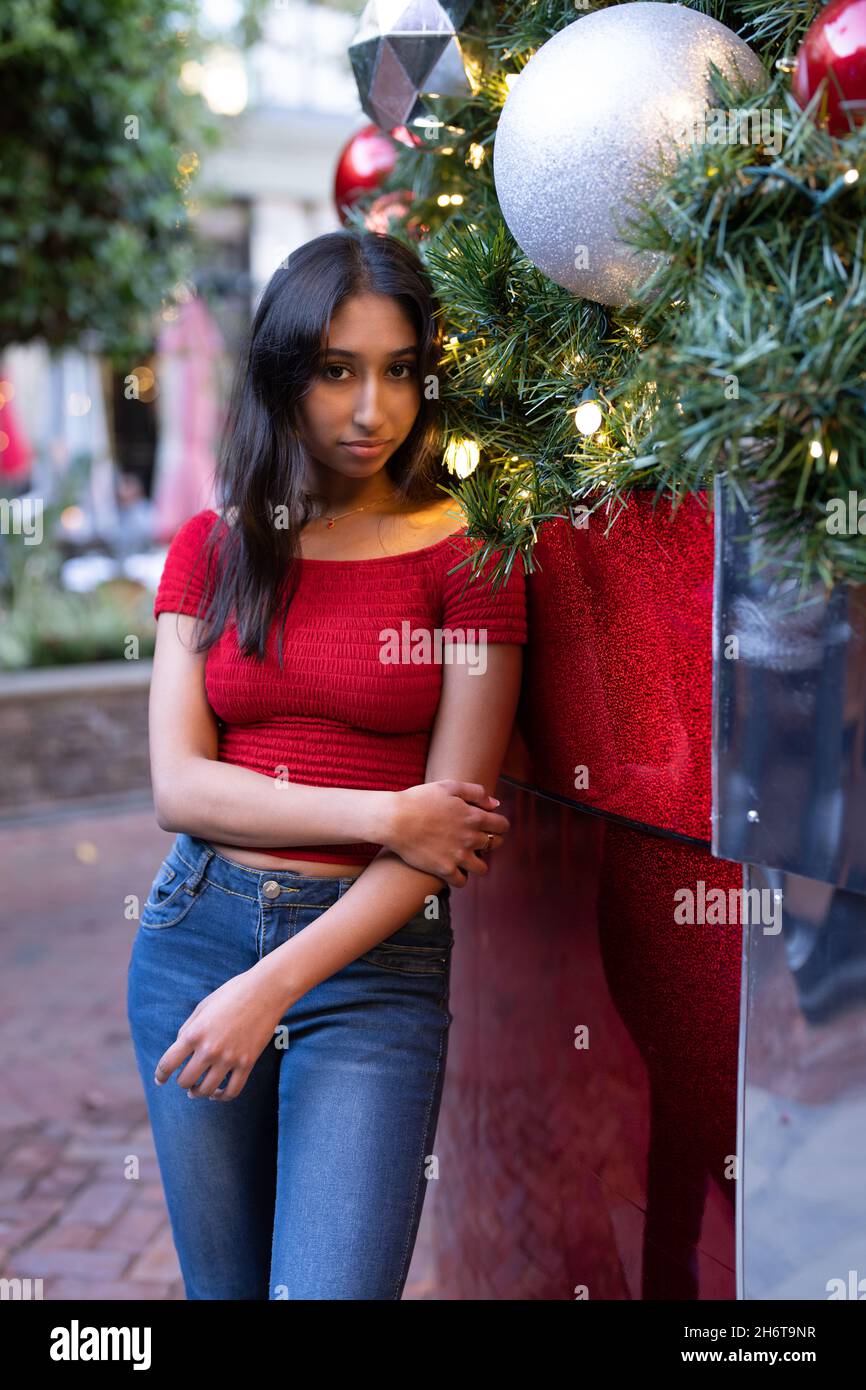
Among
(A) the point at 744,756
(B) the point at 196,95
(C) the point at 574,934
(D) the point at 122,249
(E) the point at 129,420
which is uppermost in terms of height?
(E) the point at 129,420

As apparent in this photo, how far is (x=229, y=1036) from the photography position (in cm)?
154

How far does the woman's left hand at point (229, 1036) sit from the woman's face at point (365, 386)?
2.30 ft

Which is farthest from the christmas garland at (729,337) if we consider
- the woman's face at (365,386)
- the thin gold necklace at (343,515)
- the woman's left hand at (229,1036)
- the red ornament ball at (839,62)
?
the woman's left hand at (229,1036)

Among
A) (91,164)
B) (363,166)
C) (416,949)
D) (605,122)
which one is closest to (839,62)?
(605,122)

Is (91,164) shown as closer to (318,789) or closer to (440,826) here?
(318,789)

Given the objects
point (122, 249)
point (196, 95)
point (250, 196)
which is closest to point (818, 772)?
point (122, 249)

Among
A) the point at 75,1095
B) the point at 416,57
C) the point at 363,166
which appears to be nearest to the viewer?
the point at 416,57

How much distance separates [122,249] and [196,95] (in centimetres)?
142

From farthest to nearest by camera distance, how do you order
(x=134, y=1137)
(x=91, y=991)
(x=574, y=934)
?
(x=91, y=991) → (x=134, y=1137) → (x=574, y=934)

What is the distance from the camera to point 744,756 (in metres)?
1.21

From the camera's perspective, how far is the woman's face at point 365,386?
1665mm

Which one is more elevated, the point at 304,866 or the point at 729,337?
the point at 729,337

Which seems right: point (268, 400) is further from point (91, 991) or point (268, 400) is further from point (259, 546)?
point (91, 991)

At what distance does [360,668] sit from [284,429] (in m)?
0.37
